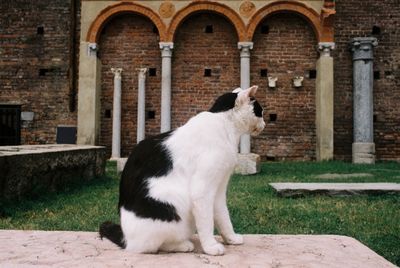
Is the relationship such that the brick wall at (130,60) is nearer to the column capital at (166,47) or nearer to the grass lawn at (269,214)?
the column capital at (166,47)

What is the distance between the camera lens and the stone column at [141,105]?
12.3m

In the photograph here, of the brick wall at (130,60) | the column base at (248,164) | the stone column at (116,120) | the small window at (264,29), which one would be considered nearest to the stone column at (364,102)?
the small window at (264,29)

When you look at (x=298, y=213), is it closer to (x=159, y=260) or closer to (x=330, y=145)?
(x=159, y=260)

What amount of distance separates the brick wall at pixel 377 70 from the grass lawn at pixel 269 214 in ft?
24.3

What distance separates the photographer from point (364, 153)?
12383 millimetres

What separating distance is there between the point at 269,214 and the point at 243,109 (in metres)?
2.71

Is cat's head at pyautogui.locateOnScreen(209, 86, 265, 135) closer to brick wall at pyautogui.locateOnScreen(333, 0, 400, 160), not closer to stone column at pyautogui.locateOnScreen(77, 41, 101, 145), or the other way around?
stone column at pyautogui.locateOnScreen(77, 41, 101, 145)

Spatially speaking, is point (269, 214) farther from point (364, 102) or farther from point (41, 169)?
point (364, 102)

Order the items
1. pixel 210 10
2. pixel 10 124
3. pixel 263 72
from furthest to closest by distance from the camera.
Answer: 1. pixel 10 124
2. pixel 263 72
3. pixel 210 10

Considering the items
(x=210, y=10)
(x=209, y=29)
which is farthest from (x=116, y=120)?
(x=210, y=10)

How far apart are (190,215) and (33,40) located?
13.0 metres

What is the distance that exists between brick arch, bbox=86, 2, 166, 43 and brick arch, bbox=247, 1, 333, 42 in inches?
107

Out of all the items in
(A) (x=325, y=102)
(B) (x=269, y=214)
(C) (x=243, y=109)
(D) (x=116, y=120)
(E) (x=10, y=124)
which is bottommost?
(B) (x=269, y=214)

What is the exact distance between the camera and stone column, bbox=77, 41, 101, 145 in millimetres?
12516
